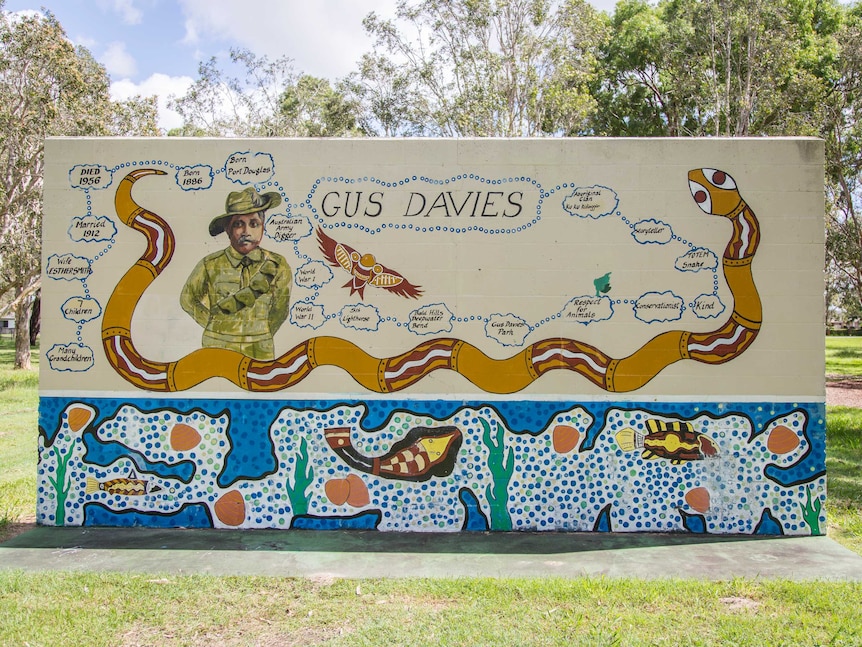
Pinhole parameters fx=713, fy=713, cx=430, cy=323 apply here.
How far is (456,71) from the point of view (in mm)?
20047

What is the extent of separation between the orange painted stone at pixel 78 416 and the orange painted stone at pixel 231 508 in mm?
1335

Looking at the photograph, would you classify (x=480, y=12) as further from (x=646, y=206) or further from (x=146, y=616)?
(x=146, y=616)

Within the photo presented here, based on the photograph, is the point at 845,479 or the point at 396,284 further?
the point at 845,479

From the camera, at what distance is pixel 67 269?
6164 mm

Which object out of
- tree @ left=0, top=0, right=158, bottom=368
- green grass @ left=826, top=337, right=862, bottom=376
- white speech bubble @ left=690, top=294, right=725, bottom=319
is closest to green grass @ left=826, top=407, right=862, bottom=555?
white speech bubble @ left=690, top=294, right=725, bottom=319

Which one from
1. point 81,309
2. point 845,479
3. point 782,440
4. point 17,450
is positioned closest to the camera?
point 782,440

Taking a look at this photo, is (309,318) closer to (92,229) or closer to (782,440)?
(92,229)

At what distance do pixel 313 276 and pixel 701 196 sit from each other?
3356 mm

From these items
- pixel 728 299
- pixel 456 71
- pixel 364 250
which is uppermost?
pixel 456 71

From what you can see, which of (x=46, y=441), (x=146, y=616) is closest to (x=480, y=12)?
(x=46, y=441)

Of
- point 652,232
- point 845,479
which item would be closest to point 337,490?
point 652,232

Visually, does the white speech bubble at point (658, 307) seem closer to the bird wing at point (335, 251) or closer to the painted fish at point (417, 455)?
the painted fish at point (417, 455)

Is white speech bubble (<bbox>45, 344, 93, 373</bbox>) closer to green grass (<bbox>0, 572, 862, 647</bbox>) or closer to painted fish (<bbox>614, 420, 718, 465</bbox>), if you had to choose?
green grass (<bbox>0, 572, 862, 647</bbox>)

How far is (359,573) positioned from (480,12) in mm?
18027
